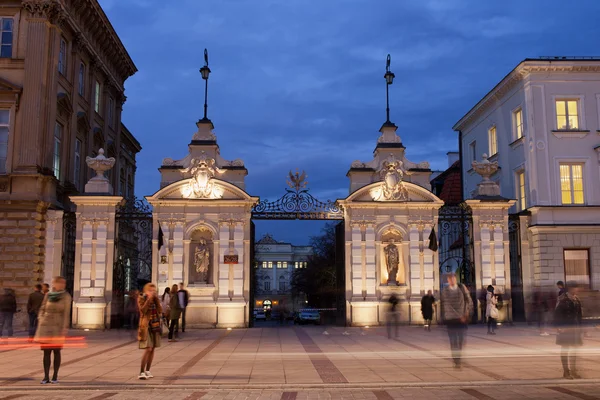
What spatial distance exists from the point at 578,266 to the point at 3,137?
83.6ft

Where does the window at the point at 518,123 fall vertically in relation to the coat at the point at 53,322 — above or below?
above

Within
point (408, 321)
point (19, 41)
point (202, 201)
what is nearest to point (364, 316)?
point (408, 321)

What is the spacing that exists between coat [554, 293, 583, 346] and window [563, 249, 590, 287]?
16.9 meters

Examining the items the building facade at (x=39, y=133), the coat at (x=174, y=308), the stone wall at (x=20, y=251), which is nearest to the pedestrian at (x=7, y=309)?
the stone wall at (x=20, y=251)

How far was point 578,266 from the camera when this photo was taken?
3062 centimetres

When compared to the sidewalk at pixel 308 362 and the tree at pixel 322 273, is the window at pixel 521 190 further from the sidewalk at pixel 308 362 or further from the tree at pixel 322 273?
the tree at pixel 322 273

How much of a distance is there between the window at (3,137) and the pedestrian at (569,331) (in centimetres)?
2318

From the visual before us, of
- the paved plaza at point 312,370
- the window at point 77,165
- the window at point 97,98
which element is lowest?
the paved plaza at point 312,370

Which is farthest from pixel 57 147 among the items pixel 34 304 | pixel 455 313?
pixel 455 313

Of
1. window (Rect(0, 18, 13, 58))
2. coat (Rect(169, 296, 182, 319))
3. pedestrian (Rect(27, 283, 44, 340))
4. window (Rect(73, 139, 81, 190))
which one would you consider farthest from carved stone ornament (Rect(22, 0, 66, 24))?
coat (Rect(169, 296, 182, 319))

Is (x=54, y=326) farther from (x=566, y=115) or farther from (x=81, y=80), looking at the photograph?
(x=566, y=115)

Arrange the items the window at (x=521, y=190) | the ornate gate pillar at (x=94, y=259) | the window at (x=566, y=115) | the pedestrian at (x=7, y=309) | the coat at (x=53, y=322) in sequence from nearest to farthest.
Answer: the coat at (x=53, y=322), the pedestrian at (x=7, y=309), the ornate gate pillar at (x=94, y=259), the window at (x=566, y=115), the window at (x=521, y=190)

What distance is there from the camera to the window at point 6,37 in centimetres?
2972

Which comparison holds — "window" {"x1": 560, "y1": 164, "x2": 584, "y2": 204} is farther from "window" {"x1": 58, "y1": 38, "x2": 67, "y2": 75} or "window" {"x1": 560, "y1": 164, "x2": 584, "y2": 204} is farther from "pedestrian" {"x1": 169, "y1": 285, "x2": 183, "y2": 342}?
"window" {"x1": 58, "y1": 38, "x2": 67, "y2": 75}
